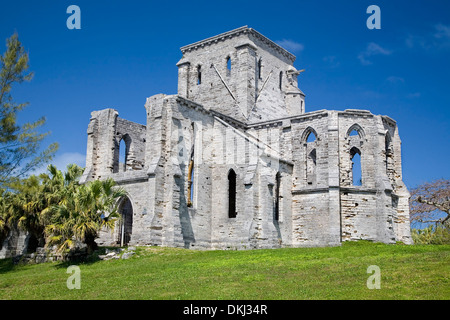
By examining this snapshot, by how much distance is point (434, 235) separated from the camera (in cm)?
3378

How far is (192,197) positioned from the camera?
29.9 metres

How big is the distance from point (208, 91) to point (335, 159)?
39.1 ft

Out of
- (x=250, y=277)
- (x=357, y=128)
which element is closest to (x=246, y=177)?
(x=357, y=128)

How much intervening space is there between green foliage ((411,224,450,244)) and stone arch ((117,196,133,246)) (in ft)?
62.8

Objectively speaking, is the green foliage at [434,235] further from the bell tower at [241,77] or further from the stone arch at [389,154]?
the bell tower at [241,77]

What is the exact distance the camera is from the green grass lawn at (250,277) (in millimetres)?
13477

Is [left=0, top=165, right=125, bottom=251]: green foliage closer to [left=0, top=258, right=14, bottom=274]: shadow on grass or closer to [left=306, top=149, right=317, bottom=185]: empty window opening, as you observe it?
[left=0, top=258, right=14, bottom=274]: shadow on grass

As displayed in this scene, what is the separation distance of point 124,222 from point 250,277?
649 inches

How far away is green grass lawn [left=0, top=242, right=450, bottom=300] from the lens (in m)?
13.5

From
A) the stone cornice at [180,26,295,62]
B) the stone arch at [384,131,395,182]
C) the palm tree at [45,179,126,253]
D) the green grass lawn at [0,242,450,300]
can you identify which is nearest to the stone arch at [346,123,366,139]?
the stone arch at [384,131,395,182]

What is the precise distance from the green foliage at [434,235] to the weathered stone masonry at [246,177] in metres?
2.66
